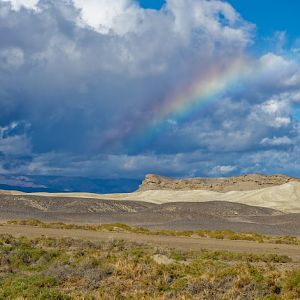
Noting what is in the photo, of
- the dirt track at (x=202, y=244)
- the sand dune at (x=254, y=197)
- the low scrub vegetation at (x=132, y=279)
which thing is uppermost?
the sand dune at (x=254, y=197)

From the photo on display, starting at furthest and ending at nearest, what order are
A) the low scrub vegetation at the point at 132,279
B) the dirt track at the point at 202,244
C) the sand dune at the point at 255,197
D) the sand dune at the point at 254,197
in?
the sand dune at the point at 254,197, the sand dune at the point at 255,197, the dirt track at the point at 202,244, the low scrub vegetation at the point at 132,279

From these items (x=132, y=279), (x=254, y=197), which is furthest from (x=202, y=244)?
(x=254, y=197)

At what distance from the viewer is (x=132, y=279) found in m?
22.3

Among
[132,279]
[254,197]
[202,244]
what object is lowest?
[132,279]

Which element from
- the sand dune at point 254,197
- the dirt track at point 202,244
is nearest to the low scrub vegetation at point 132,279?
the dirt track at point 202,244

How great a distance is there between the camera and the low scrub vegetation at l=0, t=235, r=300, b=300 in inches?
779

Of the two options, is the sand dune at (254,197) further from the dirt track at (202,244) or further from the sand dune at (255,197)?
the dirt track at (202,244)

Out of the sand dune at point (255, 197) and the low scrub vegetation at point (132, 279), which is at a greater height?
the sand dune at point (255, 197)

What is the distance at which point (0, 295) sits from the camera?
63.9 ft

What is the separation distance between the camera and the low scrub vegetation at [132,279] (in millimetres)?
19781

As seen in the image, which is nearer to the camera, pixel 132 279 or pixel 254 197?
pixel 132 279

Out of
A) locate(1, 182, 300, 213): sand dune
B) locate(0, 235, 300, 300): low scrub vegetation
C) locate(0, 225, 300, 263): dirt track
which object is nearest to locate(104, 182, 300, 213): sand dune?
locate(1, 182, 300, 213): sand dune

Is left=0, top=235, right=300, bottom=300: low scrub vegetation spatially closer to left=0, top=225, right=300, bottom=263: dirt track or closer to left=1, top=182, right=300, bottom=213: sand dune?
left=0, top=225, right=300, bottom=263: dirt track

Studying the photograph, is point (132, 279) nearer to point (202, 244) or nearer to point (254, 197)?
point (202, 244)
